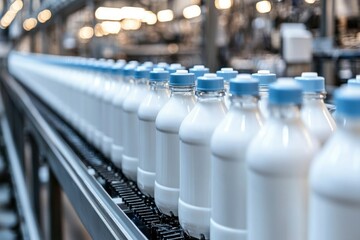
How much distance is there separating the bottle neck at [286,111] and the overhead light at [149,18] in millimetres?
8302

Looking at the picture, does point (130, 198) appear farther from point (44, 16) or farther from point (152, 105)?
point (44, 16)

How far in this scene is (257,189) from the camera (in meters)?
0.44

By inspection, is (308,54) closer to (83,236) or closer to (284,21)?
(284,21)

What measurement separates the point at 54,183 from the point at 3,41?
663 centimetres

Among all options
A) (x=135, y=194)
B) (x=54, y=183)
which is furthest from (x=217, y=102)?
(x=54, y=183)

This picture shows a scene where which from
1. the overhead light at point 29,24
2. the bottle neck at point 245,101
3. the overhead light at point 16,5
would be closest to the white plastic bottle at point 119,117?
the bottle neck at point 245,101

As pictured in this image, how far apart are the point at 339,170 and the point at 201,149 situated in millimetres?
238

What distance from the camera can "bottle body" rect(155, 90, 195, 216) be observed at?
2.19ft

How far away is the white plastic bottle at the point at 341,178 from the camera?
0.36 meters

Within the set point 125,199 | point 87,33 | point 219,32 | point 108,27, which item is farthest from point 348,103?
point 108,27

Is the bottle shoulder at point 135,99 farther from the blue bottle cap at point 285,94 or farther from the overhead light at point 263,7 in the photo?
the overhead light at point 263,7

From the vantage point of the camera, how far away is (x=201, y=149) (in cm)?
58

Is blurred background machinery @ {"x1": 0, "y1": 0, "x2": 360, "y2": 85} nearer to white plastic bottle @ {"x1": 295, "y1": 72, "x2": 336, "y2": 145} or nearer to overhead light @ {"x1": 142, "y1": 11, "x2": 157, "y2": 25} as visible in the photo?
overhead light @ {"x1": 142, "y1": 11, "x2": 157, "y2": 25}

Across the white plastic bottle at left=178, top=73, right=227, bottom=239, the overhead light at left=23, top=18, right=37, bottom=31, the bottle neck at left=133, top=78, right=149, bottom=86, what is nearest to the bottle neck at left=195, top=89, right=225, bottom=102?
the white plastic bottle at left=178, top=73, right=227, bottom=239
